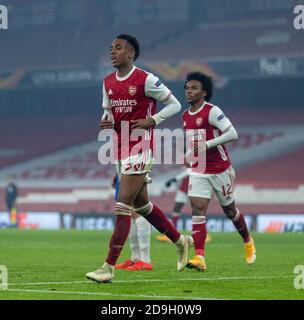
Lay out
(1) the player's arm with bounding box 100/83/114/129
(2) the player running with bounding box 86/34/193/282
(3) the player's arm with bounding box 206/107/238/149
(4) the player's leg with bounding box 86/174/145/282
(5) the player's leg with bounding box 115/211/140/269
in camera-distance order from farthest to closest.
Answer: (5) the player's leg with bounding box 115/211/140/269, (3) the player's arm with bounding box 206/107/238/149, (1) the player's arm with bounding box 100/83/114/129, (2) the player running with bounding box 86/34/193/282, (4) the player's leg with bounding box 86/174/145/282

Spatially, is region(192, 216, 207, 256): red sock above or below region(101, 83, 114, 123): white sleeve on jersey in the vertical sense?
below

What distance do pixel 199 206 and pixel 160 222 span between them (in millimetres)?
1522

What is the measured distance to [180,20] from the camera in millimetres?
41844

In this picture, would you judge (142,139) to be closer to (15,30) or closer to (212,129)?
(212,129)

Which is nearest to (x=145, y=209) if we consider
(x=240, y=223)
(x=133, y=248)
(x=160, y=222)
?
(x=160, y=222)

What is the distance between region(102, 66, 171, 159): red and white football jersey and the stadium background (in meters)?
22.2

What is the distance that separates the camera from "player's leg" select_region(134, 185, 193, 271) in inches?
400

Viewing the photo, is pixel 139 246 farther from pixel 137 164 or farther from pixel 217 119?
pixel 137 164

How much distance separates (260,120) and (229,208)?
95.0ft

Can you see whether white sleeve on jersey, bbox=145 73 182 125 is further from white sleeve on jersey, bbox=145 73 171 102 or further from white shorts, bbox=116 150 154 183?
white shorts, bbox=116 150 154 183

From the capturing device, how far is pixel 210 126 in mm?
11906

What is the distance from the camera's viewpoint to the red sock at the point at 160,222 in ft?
33.9

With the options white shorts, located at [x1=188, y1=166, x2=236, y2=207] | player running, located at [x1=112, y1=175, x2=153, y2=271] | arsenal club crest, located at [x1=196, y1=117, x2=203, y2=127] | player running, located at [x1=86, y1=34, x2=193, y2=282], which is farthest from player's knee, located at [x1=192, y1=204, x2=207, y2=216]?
player running, located at [x1=86, y1=34, x2=193, y2=282]
